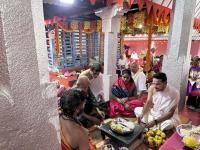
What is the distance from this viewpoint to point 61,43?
856cm

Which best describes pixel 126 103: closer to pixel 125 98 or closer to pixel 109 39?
pixel 125 98

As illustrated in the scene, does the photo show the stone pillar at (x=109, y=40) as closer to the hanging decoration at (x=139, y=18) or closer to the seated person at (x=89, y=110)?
the hanging decoration at (x=139, y=18)

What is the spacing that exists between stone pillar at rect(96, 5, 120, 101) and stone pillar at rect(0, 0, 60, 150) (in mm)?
3599

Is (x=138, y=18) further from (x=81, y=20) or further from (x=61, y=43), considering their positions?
(x=61, y=43)

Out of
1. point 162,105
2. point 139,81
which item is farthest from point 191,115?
point 139,81

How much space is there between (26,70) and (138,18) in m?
5.34

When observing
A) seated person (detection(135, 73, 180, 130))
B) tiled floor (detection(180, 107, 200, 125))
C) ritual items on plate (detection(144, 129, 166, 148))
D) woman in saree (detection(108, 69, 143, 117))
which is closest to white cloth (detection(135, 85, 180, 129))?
seated person (detection(135, 73, 180, 130))

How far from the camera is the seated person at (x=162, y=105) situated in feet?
10.1

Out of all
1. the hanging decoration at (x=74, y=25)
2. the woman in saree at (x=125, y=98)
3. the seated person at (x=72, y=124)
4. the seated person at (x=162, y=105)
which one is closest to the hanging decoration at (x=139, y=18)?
the woman in saree at (x=125, y=98)

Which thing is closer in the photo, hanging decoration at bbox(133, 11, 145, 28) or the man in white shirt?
the man in white shirt

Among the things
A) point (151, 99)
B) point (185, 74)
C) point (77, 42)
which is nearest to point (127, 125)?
point (151, 99)

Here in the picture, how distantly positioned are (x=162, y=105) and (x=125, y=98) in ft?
4.16

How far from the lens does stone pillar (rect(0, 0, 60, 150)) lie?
104cm

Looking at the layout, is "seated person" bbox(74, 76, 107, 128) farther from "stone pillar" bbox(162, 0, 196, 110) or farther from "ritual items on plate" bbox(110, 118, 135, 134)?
"stone pillar" bbox(162, 0, 196, 110)
